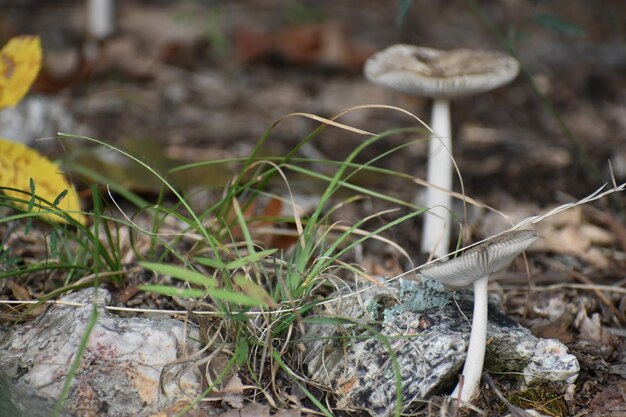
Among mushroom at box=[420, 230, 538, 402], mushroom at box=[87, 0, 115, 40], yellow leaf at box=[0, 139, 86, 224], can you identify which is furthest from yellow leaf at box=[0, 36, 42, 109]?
mushroom at box=[87, 0, 115, 40]

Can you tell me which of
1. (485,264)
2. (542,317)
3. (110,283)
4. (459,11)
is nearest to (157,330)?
(110,283)

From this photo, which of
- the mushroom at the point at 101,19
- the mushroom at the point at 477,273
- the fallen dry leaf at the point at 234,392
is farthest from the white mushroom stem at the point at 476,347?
the mushroom at the point at 101,19

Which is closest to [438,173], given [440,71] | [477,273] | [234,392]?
[440,71]

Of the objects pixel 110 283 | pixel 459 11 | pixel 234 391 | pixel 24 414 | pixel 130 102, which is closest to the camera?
pixel 24 414

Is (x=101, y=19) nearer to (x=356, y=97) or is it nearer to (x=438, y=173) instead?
(x=356, y=97)

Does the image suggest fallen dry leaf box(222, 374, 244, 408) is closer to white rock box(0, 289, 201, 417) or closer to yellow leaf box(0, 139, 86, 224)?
white rock box(0, 289, 201, 417)

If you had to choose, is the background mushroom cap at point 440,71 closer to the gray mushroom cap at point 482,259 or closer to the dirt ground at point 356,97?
the dirt ground at point 356,97

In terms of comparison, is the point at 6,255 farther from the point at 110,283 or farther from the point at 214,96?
the point at 214,96
